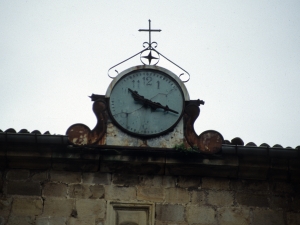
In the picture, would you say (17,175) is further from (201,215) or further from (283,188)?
(283,188)

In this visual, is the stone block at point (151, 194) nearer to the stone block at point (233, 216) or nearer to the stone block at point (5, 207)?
the stone block at point (233, 216)

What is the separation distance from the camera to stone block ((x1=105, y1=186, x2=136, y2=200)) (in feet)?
23.8

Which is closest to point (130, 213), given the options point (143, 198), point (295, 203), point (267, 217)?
point (143, 198)

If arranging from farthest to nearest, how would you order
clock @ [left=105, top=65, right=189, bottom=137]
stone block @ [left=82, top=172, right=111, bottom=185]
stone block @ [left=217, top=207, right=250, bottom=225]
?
clock @ [left=105, top=65, right=189, bottom=137] < stone block @ [left=82, top=172, right=111, bottom=185] < stone block @ [left=217, top=207, right=250, bottom=225]

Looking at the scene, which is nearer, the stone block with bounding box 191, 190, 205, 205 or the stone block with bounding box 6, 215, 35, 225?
the stone block with bounding box 6, 215, 35, 225

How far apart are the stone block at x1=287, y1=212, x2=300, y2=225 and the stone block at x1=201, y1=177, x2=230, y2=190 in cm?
87

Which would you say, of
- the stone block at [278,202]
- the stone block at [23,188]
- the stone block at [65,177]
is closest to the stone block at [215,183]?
the stone block at [278,202]

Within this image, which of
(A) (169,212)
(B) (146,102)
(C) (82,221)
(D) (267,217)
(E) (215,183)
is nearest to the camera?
(C) (82,221)

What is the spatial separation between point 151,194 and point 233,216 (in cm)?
109

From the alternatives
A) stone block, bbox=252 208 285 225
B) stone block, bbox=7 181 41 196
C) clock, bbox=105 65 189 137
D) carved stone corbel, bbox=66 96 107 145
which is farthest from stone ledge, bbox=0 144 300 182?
stone block, bbox=252 208 285 225

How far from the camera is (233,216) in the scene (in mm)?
7266

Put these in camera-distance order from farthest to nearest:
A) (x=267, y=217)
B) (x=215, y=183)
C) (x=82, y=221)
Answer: (x=215, y=183) < (x=267, y=217) < (x=82, y=221)

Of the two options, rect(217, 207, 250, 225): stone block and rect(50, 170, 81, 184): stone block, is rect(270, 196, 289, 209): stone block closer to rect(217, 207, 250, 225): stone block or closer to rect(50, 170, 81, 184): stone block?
rect(217, 207, 250, 225): stone block

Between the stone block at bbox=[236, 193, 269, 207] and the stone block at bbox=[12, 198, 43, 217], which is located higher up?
the stone block at bbox=[236, 193, 269, 207]
